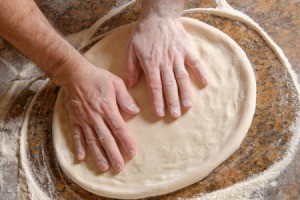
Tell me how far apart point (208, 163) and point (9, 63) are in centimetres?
100

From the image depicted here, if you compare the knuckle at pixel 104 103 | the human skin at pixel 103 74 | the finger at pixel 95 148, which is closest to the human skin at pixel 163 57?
the human skin at pixel 103 74

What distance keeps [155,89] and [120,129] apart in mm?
184

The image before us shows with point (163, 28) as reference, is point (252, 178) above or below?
below

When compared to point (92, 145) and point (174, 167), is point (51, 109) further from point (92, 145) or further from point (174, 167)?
point (174, 167)

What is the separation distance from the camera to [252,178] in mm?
1285

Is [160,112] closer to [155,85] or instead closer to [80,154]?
[155,85]

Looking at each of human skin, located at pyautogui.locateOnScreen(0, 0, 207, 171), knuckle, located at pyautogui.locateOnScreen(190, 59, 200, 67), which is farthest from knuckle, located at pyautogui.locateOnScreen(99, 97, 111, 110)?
knuckle, located at pyautogui.locateOnScreen(190, 59, 200, 67)

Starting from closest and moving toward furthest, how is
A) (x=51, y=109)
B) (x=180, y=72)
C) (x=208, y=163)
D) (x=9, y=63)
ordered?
(x=208, y=163), (x=180, y=72), (x=51, y=109), (x=9, y=63)

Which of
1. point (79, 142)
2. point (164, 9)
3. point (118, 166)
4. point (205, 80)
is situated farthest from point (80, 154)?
point (164, 9)

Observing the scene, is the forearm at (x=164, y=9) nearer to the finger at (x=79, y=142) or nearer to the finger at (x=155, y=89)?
the finger at (x=155, y=89)

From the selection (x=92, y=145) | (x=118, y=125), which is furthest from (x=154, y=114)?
(x=92, y=145)

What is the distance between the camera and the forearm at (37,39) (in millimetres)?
1338

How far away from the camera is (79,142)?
139cm

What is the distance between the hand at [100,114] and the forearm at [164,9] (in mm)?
296
